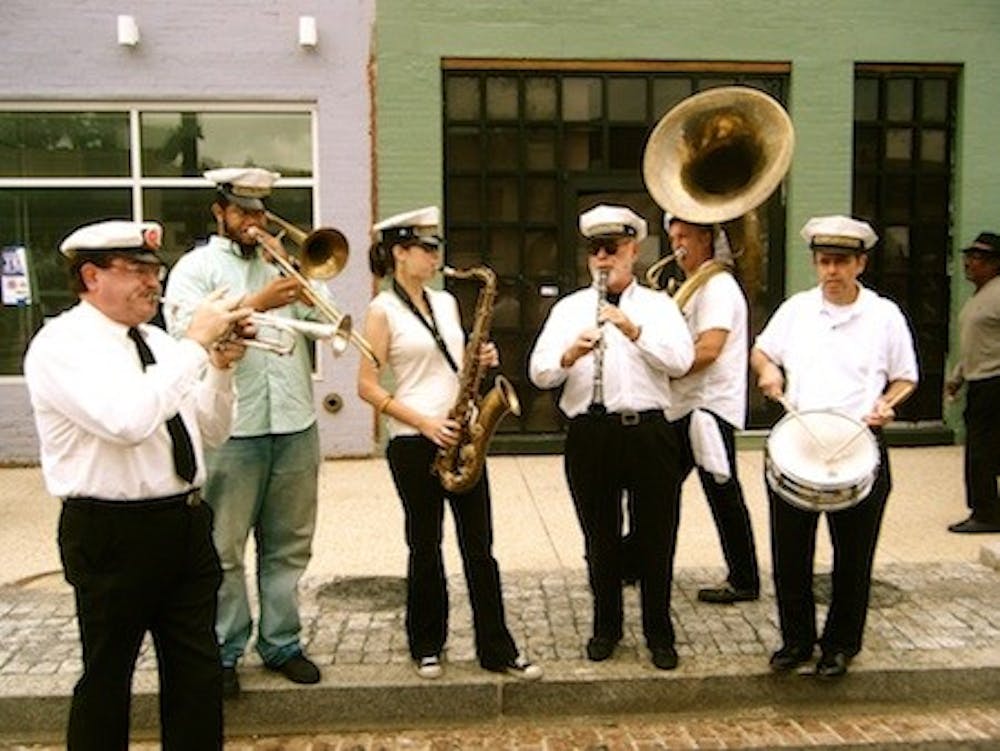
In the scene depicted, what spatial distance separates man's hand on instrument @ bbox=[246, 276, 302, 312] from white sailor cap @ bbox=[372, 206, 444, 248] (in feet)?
1.99

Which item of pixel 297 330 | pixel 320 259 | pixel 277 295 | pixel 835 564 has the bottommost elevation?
pixel 835 564

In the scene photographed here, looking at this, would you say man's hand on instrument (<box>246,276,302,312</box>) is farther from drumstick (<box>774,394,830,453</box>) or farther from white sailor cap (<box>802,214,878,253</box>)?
white sailor cap (<box>802,214,878,253</box>)

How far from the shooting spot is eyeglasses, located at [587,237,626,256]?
4.78 metres

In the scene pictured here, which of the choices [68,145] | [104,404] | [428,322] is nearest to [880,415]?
[428,322]

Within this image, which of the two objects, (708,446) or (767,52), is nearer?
(708,446)

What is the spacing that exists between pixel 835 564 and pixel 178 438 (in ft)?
9.31

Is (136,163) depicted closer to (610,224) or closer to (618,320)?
(610,224)

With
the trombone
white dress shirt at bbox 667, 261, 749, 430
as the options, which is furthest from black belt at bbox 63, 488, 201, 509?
white dress shirt at bbox 667, 261, 749, 430

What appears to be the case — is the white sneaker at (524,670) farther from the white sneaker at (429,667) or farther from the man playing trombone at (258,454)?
the man playing trombone at (258,454)

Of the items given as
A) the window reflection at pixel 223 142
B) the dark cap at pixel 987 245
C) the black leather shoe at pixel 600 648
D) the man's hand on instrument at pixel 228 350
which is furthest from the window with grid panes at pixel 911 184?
the man's hand on instrument at pixel 228 350

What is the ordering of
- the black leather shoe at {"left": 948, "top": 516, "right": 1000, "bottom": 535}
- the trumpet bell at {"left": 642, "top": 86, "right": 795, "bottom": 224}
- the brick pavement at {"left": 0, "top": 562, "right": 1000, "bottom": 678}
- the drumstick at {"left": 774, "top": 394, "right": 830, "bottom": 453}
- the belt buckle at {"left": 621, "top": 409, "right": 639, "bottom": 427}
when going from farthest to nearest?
the black leather shoe at {"left": 948, "top": 516, "right": 1000, "bottom": 535}, the trumpet bell at {"left": 642, "top": 86, "right": 795, "bottom": 224}, the brick pavement at {"left": 0, "top": 562, "right": 1000, "bottom": 678}, the belt buckle at {"left": 621, "top": 409, "right": 639, "bottom": 427}, the drumstick at {"left": 774, "top": 394, "right": 830, "bottom": 453}

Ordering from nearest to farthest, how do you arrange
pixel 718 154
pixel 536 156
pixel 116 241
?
pixel 116 241 → pixel 718 154 → pixel 536 156

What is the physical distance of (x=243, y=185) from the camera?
4.43 m

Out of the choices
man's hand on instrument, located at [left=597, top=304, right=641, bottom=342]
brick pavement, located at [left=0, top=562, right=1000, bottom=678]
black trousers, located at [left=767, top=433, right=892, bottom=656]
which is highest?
man's hand on instrument, located at [left=597, top=304, right=641, bottom=342]
